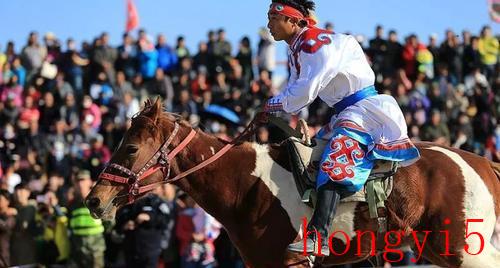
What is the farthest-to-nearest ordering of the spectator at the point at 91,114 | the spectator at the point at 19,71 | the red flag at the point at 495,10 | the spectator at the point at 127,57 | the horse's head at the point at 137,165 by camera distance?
the spectator at the point at 127,57 → the red flag at the point at 495,10 → the spectator at the point at 19,71 → the spectator at the point at 91,114 → the horse's head at the point at 137,165

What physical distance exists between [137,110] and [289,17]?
29.1ft

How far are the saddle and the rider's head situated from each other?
0.87 m

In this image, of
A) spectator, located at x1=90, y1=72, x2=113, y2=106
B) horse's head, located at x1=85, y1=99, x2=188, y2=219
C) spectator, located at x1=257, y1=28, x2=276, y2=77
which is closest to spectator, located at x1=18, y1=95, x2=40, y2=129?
spectator, located at x1=90, y1=72, x2=113, y2=106

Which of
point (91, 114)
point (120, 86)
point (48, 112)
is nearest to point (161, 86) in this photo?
point (120, 86)

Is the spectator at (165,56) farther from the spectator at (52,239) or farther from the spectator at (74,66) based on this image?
the spectator at (52,239)

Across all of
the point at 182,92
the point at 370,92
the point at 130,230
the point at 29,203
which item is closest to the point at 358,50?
the point at 370,92

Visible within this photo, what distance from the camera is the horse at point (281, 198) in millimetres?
7320

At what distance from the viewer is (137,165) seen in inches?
291

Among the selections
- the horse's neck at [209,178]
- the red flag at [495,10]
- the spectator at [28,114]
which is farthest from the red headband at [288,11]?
the red flag at [495,10]

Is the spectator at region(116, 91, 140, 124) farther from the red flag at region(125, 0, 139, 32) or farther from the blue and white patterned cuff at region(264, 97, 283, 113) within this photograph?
the blue and white patterned cuff at region(264, 97, 283, 113)

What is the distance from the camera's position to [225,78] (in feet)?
63.4

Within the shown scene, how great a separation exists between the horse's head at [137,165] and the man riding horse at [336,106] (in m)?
0.83

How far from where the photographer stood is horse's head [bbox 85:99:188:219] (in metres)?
7.36

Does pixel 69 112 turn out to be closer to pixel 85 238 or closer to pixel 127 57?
pixel 127 57
